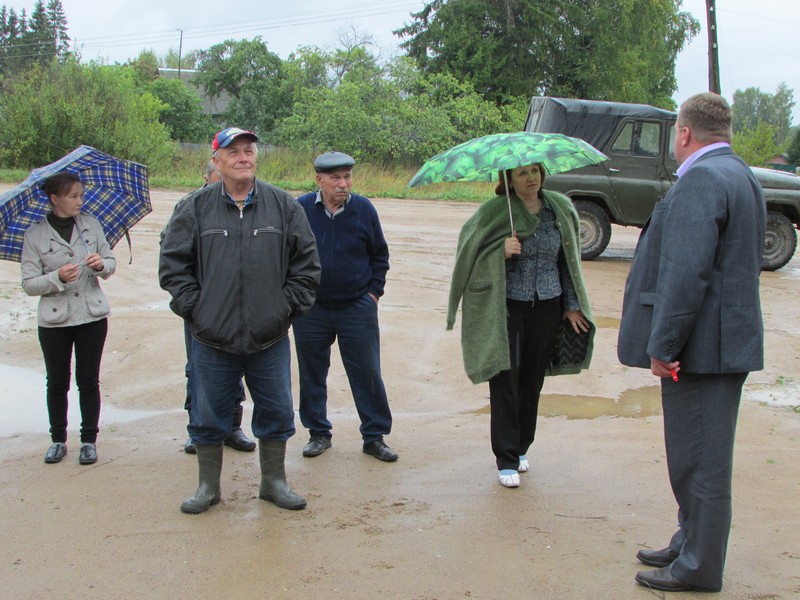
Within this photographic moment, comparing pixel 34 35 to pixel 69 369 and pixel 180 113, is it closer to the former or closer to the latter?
pixel 180 113

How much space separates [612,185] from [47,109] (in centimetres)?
2074

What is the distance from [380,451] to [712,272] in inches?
101

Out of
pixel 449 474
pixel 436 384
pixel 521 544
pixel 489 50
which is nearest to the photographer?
pixel 521 544

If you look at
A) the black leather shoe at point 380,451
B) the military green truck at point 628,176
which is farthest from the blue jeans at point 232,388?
the military green truck at point 628,176

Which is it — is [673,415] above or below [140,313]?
above

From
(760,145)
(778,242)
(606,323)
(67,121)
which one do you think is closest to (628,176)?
(778,242)

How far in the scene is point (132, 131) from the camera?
2834 cm

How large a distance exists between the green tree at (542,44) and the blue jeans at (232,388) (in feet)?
127

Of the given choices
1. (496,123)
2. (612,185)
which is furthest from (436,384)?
(496,123)

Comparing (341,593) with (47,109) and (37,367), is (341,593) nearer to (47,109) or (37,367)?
(37,367)

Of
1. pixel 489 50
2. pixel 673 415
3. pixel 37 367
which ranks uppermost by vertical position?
pixel 489 50

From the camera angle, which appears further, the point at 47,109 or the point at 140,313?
the point at 47,109

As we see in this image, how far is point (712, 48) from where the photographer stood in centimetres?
2427

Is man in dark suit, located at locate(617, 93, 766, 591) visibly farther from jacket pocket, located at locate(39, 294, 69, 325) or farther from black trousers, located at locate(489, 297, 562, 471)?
jacket pocket, located at locate(39, 294, 69, 325)
